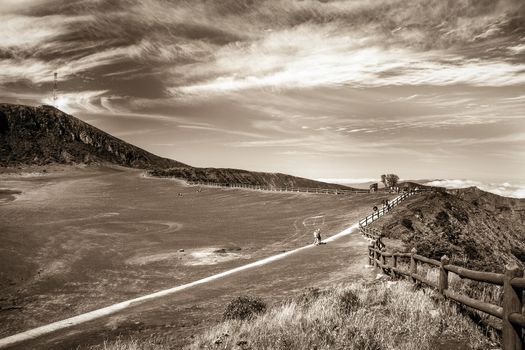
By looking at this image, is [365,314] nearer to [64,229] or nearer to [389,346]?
[389,346]

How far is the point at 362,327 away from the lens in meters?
7.72

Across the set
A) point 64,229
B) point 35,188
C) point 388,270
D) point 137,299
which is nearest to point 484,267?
point 388,270

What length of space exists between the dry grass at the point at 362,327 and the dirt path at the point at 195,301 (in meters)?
2.80

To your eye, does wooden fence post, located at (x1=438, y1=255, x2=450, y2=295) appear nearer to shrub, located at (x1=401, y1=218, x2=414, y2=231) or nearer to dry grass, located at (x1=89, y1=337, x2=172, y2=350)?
Result: dry grass, located at (x1=89, y1=337, x2=172, y2=350)

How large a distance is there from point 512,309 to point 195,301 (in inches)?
490

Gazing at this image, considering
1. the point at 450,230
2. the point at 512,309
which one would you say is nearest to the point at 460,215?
the point at 450,230

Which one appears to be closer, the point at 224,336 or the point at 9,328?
the point at 224,336

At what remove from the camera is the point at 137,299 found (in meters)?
17.6

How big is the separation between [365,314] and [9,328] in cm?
1342

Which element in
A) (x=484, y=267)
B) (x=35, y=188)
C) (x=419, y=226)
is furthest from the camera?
(x=35, y=188)

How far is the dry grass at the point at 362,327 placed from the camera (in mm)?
7094

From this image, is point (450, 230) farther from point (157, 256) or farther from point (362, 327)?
point (362, 327)

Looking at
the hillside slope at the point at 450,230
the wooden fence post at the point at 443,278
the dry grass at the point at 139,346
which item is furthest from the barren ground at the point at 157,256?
the wooden fence post at the point at 443,278

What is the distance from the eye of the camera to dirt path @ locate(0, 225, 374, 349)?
12.5m
